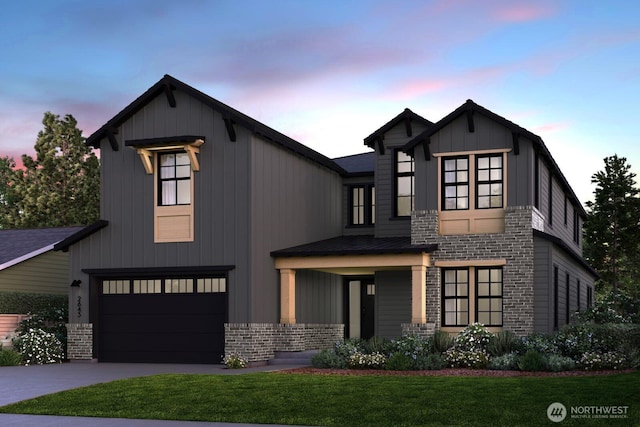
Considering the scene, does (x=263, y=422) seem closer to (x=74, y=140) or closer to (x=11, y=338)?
(x=11, y=338)

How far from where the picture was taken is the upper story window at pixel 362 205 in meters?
33.2

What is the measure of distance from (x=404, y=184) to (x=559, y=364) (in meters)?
11.2

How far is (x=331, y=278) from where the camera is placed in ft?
104

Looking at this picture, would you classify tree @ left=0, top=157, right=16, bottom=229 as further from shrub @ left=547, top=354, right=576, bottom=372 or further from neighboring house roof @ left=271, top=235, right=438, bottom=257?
shrub @ left=547, top=354, right=576, bottom=372

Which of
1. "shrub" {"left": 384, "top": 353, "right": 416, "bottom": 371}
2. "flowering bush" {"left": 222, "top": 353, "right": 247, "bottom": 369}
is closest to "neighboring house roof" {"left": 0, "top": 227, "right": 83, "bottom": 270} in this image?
"flowering bush" {"left": 222, "top": 353, "right": 247, "bottom": 369}

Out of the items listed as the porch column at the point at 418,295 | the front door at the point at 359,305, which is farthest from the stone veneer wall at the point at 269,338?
the porch column at the point at 418,295

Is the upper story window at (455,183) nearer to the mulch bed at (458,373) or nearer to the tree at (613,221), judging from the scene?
the mulch bed at (458,373)

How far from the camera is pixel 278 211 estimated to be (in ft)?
91.6

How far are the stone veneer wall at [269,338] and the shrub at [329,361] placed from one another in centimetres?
309

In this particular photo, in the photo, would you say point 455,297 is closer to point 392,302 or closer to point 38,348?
point 392,302

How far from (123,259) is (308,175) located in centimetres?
695

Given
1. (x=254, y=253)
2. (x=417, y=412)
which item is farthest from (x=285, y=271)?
(x=417, y=412)

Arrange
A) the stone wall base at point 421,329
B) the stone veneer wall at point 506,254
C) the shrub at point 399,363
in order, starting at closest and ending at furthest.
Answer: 1. the shrub at point 399,363
2. the stone veneer wall at point 506,254
3. the stone wall base at point 421,329

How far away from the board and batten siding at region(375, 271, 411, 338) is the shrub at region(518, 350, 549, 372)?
7.83 m
